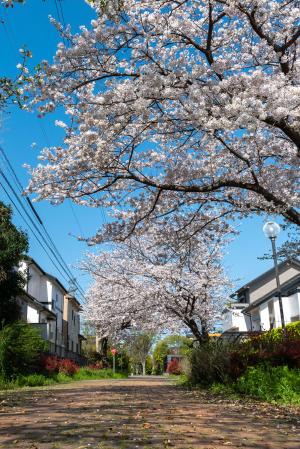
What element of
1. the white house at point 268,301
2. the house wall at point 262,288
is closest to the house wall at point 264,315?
the white house at point 268,301

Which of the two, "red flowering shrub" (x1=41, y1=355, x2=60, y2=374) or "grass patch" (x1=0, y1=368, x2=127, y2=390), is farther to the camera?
"red flowering shrub" (x1=41, y1=355, x2=60, y2=374)

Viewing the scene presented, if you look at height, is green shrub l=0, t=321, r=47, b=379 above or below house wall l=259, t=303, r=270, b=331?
below

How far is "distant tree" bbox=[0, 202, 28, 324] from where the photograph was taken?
69.6ft

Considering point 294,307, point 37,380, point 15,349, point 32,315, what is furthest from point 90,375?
point 15,349

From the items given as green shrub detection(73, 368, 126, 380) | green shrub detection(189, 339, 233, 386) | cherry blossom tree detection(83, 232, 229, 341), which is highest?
cherry blossom tree detection(83, 232, 229, 341)

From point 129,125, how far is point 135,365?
80444 millimetres

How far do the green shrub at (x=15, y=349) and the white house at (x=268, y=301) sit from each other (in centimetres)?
1946

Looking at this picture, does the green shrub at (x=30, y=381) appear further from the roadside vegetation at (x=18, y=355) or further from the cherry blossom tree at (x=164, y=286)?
the cherry blossom tree at (x=164, y=286)

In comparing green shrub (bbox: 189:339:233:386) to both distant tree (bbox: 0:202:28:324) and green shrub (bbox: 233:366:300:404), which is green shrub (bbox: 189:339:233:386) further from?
distant tree (bbox: 0:202:28:324)

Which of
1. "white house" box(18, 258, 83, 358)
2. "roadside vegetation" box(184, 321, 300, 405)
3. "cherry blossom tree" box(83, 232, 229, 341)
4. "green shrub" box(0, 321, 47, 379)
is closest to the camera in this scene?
"roadside vegetation" box(184, 321, 300, 405)

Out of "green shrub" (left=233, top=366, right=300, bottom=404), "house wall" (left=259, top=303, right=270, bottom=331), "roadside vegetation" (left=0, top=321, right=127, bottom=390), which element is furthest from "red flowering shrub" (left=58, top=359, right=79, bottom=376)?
"house wall" (left=259, top=303, right=270, bottom=331)

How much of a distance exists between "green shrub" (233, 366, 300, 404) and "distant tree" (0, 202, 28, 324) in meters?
12.6

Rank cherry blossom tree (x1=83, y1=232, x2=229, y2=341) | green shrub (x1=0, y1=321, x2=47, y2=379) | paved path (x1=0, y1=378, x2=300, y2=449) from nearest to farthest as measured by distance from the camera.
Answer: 1. paved path (x1=0, y1=378, x2=300, y2=449)
2. green shrub (x1=0, y1=321, x2=47, y2=379)
3. cherry blossom tree (x1=83, y1=232, x2=229, y2=341)

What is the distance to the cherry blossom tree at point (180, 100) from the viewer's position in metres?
7.32
